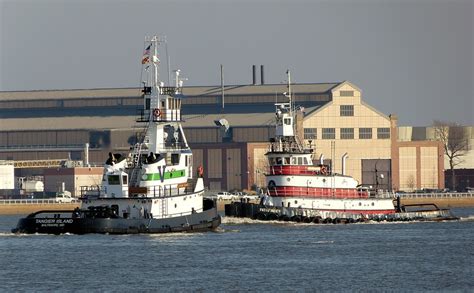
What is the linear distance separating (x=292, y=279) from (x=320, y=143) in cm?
11604

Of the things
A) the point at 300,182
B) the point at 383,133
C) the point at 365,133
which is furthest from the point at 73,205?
the point at 300,182

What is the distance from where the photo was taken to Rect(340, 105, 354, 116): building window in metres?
186

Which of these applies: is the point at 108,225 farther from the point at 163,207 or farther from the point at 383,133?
the point at 383,133

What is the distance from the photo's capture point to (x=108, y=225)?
9269 centimetres

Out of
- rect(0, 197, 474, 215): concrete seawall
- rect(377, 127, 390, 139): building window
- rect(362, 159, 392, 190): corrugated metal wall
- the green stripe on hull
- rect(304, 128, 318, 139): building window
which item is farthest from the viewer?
rect(377, 127, 390, 139): building window

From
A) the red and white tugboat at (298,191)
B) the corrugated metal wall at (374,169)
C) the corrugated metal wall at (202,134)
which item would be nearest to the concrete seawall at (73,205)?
the corrugated metal wall at (374,169)

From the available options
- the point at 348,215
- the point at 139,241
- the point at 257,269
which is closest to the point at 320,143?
the point at 348,215

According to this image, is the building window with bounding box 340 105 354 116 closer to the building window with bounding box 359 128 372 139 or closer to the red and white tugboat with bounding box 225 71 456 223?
the building window with bounding box 359 128 372 139

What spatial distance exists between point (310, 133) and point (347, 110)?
5779mm

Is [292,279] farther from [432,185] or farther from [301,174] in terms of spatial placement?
[432,185]

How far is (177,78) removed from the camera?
328 feet

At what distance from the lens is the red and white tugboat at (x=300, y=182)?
113 metres

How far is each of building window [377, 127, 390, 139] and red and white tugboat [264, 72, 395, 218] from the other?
7134 cm

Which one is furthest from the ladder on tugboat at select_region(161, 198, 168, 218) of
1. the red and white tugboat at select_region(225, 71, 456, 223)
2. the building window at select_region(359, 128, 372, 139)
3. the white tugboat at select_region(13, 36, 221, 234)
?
the building window at select_region(359, 128, 372, 139)
